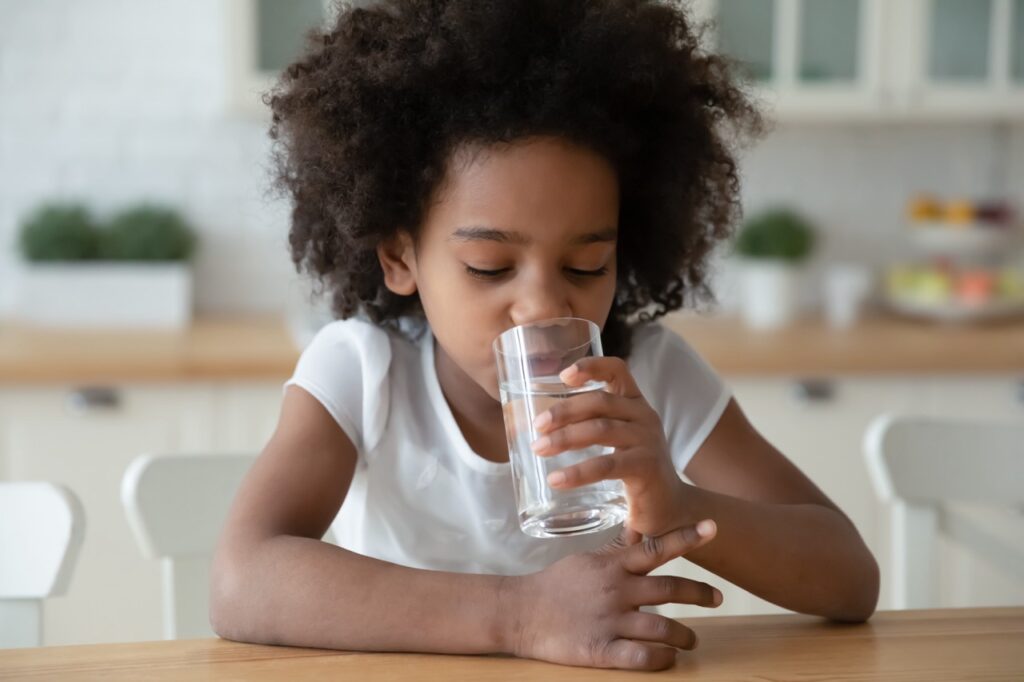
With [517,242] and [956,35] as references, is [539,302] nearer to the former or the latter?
[517,242]

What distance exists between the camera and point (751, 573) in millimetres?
1142

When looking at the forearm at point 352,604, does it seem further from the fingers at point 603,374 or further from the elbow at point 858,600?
the elbow at point 858,600

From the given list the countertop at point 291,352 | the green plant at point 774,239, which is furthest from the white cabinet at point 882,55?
the countertop at point 291,352

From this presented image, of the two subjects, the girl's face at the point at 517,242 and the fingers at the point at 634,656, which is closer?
the fingers at the point at 634,656

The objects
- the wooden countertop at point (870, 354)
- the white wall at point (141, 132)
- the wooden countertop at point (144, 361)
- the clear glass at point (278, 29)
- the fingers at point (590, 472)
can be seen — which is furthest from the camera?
the white wall at point (141, 132)

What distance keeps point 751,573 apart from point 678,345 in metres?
0.37

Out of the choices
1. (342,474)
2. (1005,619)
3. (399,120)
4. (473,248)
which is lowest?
(1005,619)

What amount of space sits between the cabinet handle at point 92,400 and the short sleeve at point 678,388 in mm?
1472

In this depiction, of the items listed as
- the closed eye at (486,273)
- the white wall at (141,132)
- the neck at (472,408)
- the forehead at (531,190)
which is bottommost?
the neck at (472,408)

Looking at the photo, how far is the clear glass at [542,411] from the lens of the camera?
963 mm

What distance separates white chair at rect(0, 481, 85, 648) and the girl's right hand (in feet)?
1.69

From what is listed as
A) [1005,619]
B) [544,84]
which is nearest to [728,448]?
[1005,619]

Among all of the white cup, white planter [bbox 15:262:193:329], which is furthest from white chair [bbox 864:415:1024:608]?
white planter [bbox 15:262:193:329]

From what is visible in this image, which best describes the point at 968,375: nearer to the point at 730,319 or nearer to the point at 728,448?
the point at 730,319
